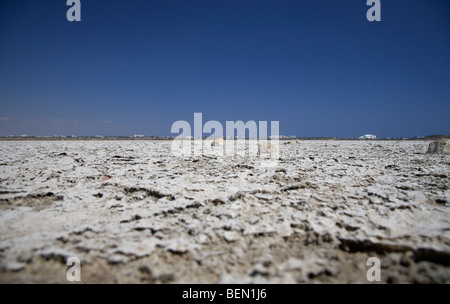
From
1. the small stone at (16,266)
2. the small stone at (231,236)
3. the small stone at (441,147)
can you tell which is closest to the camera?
the small stone at (16,266)

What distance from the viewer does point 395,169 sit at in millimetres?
2527

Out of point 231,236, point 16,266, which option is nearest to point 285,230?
point 231,236

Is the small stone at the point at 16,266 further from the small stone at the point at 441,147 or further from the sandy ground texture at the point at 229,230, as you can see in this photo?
the small stone at the point at 441,147

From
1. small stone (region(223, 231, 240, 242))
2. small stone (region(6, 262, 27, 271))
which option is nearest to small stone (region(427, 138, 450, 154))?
small stone (region(223, 231, 240, 242))

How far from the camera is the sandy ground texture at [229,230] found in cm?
93

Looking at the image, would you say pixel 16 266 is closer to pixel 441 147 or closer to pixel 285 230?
pixel 285 230

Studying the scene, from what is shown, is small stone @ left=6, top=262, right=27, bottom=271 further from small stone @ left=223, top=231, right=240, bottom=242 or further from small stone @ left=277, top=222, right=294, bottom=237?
small stone @ left=277, top=222, right=294, bottom=237

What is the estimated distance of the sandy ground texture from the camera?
932mm

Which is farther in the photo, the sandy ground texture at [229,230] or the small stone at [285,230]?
the small stone at [285,230]

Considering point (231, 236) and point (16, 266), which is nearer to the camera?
point (16, 266)

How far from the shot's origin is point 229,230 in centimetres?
121

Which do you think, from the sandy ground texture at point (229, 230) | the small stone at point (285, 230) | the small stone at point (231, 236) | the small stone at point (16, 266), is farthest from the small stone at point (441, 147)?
the small stone at point (16, 266)

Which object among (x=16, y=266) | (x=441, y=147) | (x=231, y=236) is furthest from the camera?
(x=441, y=147)
